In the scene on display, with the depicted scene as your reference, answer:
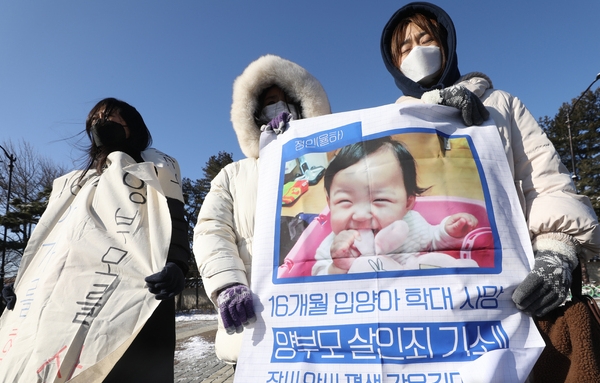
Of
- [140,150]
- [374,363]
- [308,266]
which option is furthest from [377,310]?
[140,150]

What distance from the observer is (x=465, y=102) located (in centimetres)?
145

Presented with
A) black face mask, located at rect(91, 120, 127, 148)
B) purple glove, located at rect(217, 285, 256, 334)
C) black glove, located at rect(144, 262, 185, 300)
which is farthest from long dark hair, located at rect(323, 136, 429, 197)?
black face mask, located at rect(91, 120, 127, 148)

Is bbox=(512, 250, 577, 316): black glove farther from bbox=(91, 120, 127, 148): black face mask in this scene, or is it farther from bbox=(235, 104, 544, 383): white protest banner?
bbox=(91, 120, 127, 148): black face mask

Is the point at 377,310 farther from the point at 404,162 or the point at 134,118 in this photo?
the point at 134,118

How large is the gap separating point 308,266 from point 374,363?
0.37 m

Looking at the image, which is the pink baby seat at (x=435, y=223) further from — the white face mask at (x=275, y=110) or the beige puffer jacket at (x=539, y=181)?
the white face mask at (x=275, y=110)

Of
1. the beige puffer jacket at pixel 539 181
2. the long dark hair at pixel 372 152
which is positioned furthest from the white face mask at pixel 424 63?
the long dark hair at pixel 372 152

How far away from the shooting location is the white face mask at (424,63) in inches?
71.5

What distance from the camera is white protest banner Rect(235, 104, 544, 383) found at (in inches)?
46.8

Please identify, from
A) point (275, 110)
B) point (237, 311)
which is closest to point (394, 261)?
point (237, 311)

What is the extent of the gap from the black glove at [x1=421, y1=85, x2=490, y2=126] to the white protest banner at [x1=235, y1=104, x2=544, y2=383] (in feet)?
0.11

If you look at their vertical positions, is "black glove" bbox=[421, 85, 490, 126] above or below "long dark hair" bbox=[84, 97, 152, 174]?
below

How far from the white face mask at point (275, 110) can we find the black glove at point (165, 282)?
3.18ft

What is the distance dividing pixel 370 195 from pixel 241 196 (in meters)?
0.71
